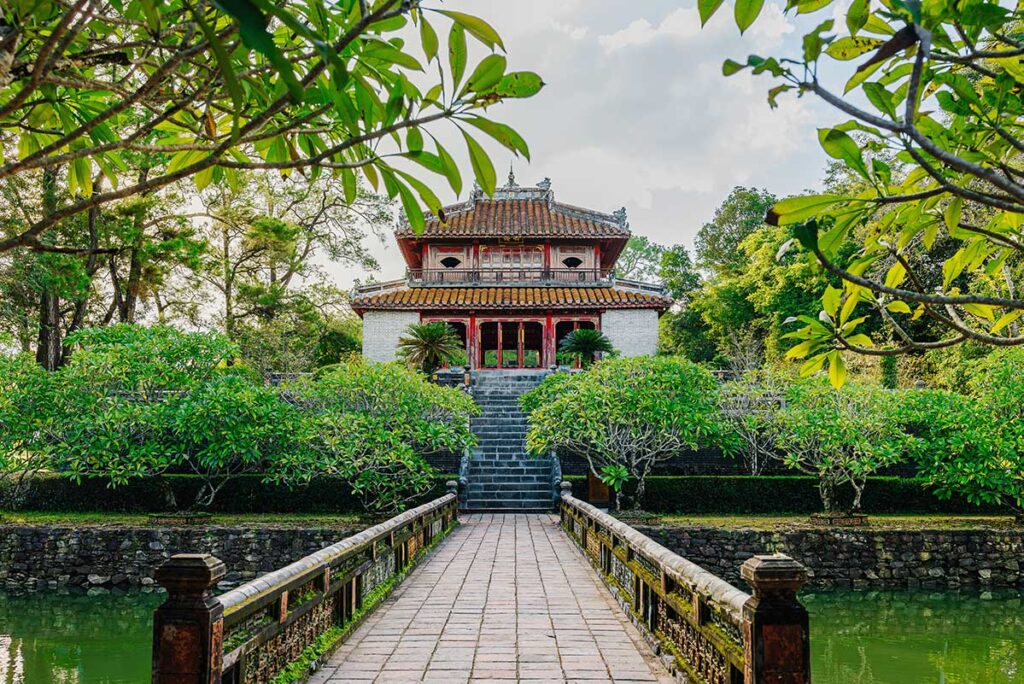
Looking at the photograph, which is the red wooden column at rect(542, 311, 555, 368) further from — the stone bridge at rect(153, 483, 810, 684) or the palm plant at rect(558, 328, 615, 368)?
the stone bridge at rect(153, 483, 810, 684)

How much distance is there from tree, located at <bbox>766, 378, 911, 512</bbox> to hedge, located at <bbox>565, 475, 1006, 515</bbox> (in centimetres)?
80

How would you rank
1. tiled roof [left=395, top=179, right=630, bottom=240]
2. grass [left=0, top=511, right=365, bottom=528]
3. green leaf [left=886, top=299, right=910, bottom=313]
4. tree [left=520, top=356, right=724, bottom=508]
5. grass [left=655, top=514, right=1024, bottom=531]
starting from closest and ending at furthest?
green leaf [left=886, top=299, right=910, bottom=313]
tree [left=520, top=356, right=724, bottom=508]
grass [left=655, top=514, right=1024, bottom=531]
grass [left=0, top=511, right=365, bottom=528]
tiled roof [left=395, top=179, right=630, bottom=240]

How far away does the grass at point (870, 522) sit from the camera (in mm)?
13008

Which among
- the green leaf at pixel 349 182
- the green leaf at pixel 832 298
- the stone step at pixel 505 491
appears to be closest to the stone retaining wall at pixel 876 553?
the stone step at pixel 505 491

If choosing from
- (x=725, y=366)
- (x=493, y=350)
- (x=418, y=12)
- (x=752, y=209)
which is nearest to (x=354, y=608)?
(x=418, y=12)

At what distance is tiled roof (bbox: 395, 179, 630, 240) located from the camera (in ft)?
84.0

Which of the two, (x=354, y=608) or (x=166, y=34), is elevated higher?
(x=166, y=34)

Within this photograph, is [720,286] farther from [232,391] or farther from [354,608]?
[354,608]

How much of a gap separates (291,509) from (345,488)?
112cm

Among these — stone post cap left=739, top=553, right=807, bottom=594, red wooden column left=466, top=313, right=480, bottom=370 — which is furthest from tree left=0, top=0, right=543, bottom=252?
red wooden column left=466, top=313, right=480, bottom=370

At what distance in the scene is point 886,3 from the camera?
185 centimetres

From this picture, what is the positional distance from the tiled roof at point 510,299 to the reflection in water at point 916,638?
12903mm

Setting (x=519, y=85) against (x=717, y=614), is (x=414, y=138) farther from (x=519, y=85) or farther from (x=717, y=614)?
(x=717, y=614)

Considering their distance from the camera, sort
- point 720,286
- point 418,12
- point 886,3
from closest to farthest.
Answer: point 418,12
point 886,3
point 720,286
